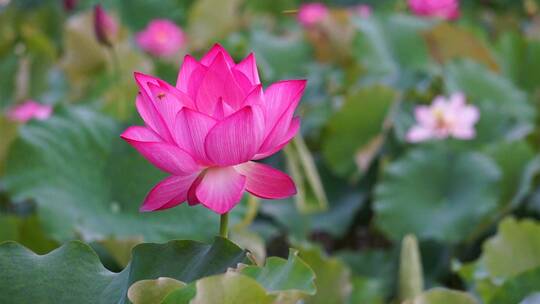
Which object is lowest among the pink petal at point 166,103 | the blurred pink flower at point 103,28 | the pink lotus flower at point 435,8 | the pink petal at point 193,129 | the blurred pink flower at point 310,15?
the blurred pink flower at point 310,15

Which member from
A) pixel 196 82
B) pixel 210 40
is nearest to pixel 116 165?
pixel 196 82

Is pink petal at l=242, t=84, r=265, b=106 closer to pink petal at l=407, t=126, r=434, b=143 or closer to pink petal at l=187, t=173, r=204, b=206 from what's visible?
pink petal at l=187, t=173, r=204, b=206

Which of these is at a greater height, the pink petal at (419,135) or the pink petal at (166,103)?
the pink petal at (166,103)

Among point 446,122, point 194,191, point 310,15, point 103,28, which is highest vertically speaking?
point 194,191

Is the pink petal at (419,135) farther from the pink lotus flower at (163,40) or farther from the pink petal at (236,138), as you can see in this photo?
the pink petal at (236,138)

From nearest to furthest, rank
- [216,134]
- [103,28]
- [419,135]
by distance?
[216,134], [103,28], [419,135]

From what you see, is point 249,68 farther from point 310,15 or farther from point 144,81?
point 310,15

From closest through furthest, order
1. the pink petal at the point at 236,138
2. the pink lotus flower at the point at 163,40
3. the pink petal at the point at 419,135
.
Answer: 1. the pink petal at the point at 236,138
2. the pink petal at the point at 419,135
3. the pink lotus flower at the point at 163,40

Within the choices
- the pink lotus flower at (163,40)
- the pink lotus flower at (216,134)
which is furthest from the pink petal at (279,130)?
the pink lotus flower at (163,40)

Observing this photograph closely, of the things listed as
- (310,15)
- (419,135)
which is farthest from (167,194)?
(310,15)
